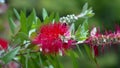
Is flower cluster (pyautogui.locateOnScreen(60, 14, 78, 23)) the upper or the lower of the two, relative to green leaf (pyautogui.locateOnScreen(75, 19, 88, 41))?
upper

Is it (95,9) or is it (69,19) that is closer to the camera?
(69,19)

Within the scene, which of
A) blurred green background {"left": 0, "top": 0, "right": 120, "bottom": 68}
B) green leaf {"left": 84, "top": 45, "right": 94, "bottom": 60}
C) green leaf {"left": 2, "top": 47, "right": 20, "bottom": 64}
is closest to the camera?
green leaf {"left": 2, "top": 47, "right": 20, "bottom": 64}

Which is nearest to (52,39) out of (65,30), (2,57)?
(65,30)

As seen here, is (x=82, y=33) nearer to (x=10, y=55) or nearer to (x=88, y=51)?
(x=88, y=51)

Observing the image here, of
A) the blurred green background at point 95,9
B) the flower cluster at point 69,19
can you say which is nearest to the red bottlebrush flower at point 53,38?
the flower cluster at point 69,19

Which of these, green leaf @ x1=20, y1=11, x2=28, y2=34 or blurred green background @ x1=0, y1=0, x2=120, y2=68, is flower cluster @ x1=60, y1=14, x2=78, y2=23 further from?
blurred green background @ x1=0, y1=0, x2=120, y2=68

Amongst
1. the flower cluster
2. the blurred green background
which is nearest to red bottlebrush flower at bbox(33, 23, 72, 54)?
the flower cluster

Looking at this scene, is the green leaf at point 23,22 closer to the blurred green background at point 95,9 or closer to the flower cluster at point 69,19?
the flower cluster at point 69,19

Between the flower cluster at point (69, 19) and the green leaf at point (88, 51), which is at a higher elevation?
the flower cluster at point (69, 19)

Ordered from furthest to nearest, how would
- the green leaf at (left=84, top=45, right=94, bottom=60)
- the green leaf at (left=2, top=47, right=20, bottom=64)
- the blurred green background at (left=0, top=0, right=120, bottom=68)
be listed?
the blurred green background at (left=0, top=0, right=120, bottom=68), the green leaf at (left=84, top=45, right=94, bottom=60), the green leaf at (left=2, top=47, right=20, bottom=64)

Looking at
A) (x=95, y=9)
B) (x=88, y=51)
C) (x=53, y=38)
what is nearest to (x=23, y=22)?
(x=53, y=38)
